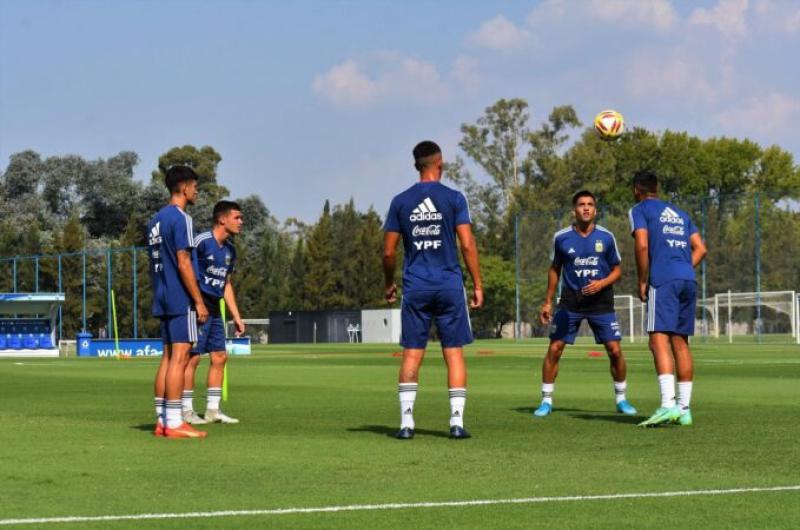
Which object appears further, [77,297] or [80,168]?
[80,168]

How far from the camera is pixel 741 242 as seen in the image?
55156 mm

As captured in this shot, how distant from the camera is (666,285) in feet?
41.0

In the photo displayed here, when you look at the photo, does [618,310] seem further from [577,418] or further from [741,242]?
[577,418]

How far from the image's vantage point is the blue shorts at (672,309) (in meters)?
12.4

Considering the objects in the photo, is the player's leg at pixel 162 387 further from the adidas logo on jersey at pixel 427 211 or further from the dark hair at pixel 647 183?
the dark hair at pixel 647 183

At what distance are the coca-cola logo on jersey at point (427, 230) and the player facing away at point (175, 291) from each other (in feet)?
6.30

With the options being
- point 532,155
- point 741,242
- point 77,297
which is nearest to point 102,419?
point 741,242

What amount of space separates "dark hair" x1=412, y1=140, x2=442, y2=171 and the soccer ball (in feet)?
60.1

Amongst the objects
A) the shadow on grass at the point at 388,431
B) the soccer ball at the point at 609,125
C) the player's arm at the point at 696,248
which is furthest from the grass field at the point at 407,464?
the soccer ball at the point at 609,125

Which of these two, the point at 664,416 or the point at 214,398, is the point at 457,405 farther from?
the point at 214,398

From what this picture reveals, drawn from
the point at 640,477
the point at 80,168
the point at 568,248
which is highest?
the point at 80,168

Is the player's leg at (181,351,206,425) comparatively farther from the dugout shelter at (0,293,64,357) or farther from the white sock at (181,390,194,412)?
the dugout shelter at (0,293,64,357)

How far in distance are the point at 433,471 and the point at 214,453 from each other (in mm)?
2029

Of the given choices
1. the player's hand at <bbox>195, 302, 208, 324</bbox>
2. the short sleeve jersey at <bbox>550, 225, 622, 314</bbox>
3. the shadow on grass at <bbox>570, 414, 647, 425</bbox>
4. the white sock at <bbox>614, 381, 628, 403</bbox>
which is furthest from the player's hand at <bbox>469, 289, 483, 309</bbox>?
the white sock at <bbox>614, 381, 628, 403</bbox>
